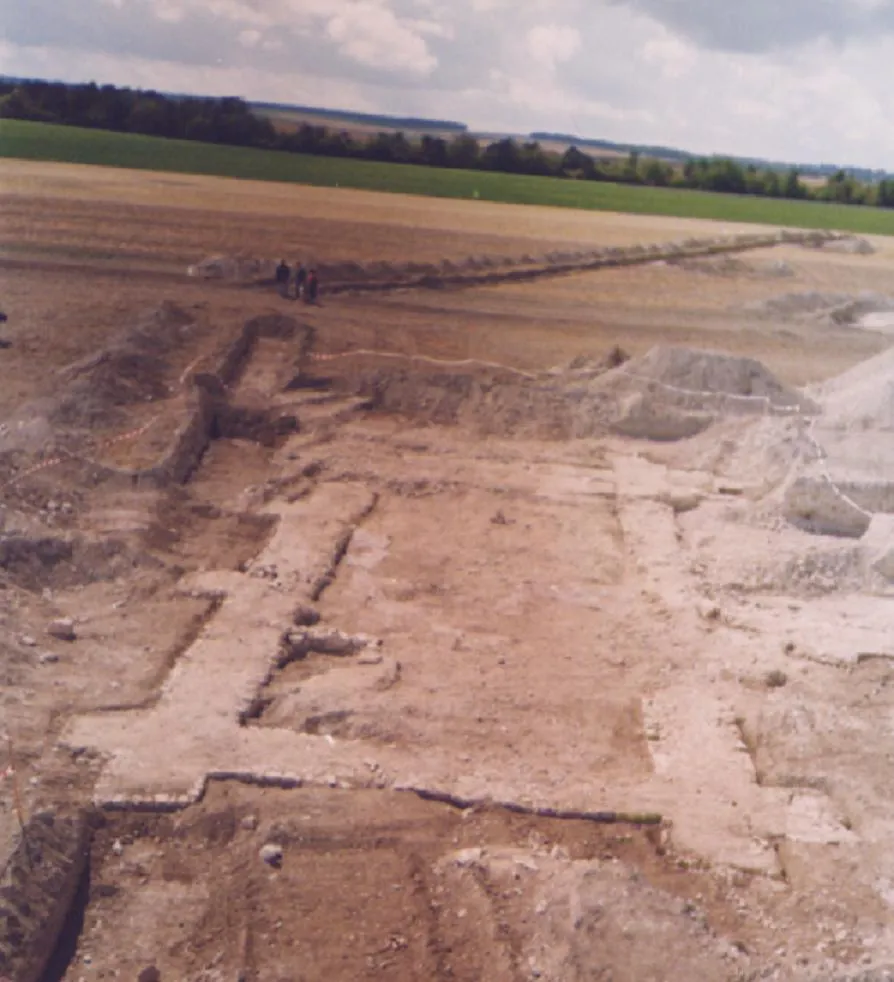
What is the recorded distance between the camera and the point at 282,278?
16.5 meters

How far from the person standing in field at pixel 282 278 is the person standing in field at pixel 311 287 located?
36 cm

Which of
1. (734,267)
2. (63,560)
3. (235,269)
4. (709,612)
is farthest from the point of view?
(734,267)

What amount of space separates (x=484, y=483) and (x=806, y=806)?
5.58 meters

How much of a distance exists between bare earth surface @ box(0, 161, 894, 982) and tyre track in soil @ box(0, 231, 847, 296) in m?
1.84

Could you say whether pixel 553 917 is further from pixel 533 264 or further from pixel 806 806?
pixel 533 264

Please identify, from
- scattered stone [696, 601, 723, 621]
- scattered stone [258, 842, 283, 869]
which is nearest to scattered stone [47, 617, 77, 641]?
scattered stone [258, 842, 283, 869]

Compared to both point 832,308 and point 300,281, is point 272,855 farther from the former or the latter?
point 832,308

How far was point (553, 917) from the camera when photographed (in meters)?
4.84

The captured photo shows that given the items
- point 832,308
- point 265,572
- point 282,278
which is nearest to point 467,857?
point 265,572

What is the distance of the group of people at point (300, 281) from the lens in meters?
16.3

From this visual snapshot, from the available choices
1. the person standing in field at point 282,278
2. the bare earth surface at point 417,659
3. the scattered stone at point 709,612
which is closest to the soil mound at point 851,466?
the bare earth surface at point 417,659

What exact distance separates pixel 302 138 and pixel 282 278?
4.03 m

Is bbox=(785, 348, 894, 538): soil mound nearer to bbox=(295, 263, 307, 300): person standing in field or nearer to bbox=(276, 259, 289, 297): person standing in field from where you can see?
bbox=(295, 263, 307, 300): person standing in field

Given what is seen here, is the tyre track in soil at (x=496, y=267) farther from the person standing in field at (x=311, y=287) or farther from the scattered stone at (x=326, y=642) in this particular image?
the scattered stone at (x=326, y=642)
